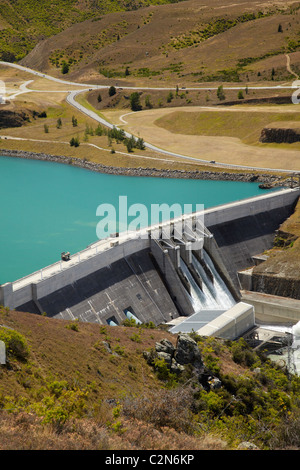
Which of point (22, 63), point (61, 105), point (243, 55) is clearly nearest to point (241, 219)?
point (61, 105)

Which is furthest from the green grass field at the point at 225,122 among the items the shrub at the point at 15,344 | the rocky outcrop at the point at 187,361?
the shrub at the point at 15,344

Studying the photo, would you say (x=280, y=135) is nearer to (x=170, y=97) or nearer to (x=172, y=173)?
(x=172, y=173)

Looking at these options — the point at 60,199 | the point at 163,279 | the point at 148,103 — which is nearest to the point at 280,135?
the point at 60,199

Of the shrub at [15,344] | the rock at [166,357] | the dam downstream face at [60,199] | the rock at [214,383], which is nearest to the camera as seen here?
the shrub at [15,344]

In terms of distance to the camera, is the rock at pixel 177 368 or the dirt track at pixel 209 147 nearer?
the rock at pixel 177 368

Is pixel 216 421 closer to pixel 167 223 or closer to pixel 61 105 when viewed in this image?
pixel 167 223

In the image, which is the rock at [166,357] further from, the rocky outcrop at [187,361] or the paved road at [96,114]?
the paved road at [96,114]
